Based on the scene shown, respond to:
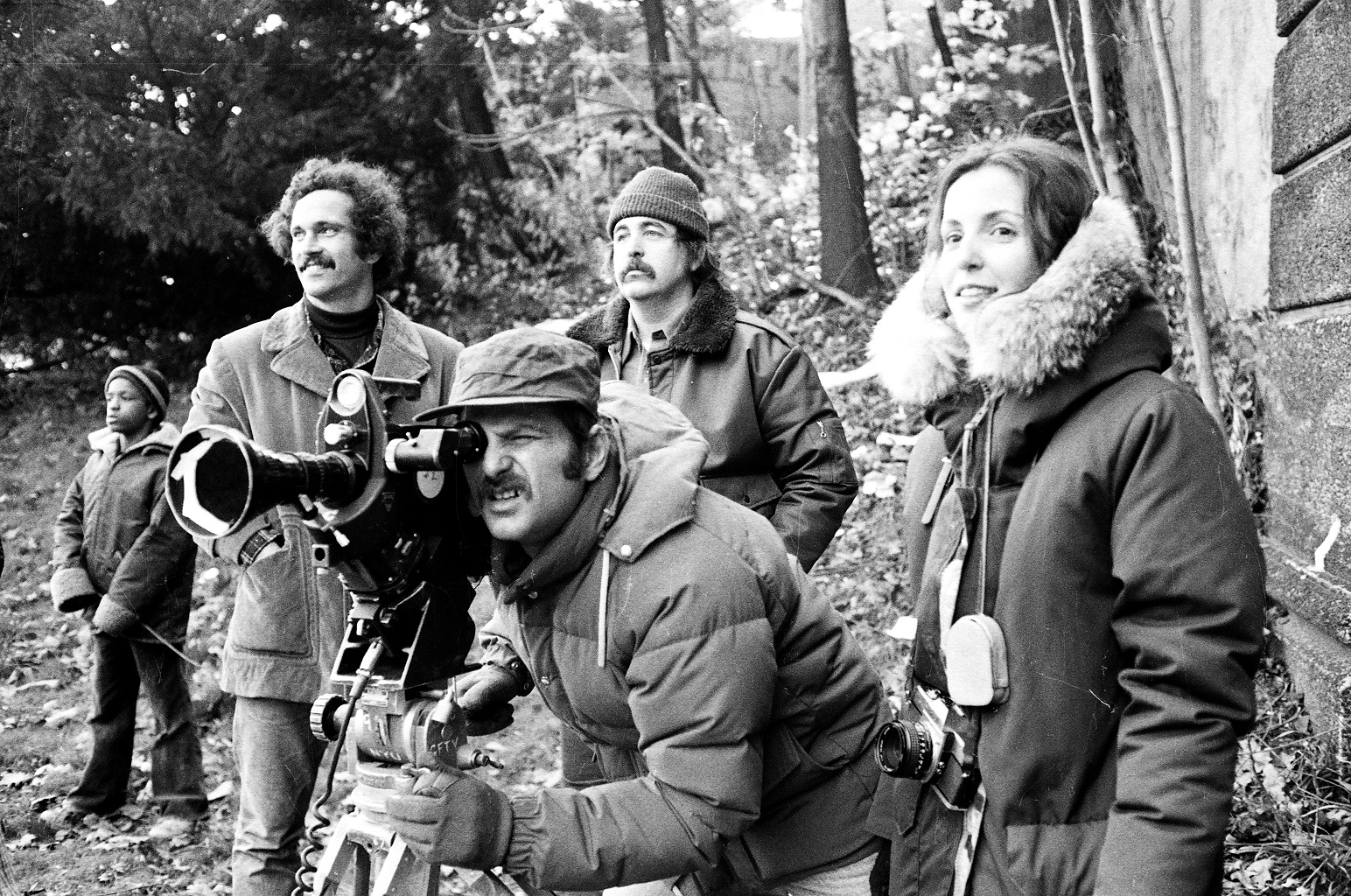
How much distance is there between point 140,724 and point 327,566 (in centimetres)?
549

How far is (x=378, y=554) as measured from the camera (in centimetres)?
194

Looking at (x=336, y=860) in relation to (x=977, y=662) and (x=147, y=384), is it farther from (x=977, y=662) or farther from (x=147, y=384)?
(x=147, y=384)

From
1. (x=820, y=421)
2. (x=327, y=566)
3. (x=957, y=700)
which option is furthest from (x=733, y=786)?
(x=820, y=421)

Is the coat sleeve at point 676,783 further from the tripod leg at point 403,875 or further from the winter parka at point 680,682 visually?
the tripod leg at point 403,875

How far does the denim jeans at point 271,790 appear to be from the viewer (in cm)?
338

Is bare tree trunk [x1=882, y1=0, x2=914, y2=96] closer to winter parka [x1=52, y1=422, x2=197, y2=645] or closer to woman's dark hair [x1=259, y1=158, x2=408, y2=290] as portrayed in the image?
winter parka [x1=52, y1=422, x2=197, y2=645]

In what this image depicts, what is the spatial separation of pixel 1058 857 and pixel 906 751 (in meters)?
0.29

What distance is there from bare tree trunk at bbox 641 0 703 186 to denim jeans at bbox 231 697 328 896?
29.1 feet

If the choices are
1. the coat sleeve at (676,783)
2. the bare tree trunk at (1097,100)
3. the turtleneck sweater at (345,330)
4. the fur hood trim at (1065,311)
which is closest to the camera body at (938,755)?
the coat sleeve at (676,783)

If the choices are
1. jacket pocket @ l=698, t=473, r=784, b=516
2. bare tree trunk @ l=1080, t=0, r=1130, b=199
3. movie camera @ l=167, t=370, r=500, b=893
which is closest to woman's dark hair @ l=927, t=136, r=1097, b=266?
movie camera @ l=167, t=370, r=500, b=893

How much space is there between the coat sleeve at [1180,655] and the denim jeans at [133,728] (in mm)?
4569

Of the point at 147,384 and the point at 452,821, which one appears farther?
the point at 147,384

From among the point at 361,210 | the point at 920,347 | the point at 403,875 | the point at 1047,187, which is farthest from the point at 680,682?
the point at 361,210

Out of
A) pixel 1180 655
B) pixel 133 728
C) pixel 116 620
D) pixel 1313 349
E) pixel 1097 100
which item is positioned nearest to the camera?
pixel 1180 655
